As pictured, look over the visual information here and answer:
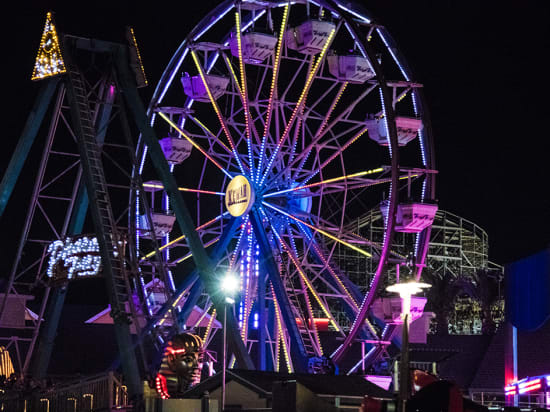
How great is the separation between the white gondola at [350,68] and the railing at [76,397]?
12.3 metres

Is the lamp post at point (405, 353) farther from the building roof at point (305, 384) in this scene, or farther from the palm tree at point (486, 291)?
the palm tree at point (486, 291)

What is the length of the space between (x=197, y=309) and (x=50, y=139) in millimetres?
13096

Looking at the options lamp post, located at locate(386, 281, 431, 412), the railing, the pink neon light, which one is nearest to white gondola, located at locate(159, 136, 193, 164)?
the pink neon light

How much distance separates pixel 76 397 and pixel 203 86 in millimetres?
14123

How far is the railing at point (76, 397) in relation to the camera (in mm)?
15414

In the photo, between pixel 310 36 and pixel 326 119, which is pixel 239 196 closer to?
pixel 326 119

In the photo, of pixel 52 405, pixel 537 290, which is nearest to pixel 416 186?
pixel 537 290

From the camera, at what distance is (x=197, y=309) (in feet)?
110

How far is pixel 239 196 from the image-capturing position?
2683 cm

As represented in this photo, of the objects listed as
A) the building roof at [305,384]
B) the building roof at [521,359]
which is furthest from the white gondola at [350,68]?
the building roof at [305,384]

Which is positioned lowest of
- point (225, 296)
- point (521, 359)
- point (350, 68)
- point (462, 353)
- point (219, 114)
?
point (521, 359)

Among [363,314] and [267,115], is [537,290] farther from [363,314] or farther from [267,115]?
[267,115]

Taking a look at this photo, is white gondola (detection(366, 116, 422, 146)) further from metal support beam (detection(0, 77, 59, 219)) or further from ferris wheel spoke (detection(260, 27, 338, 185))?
metal support beam (detection(0, 77, 59, 219))

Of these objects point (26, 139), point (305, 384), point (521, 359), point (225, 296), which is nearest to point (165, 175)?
point (26, 139)
